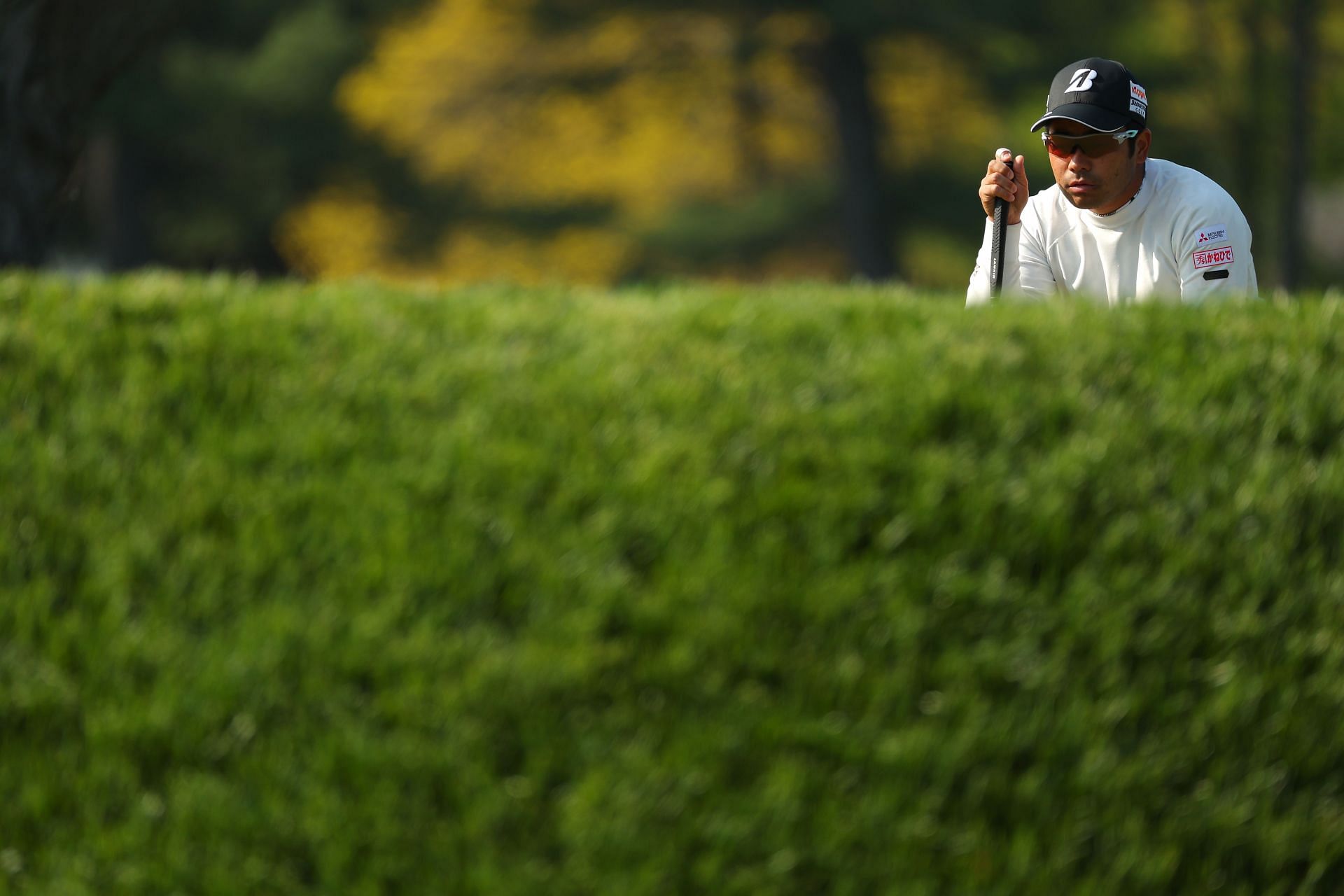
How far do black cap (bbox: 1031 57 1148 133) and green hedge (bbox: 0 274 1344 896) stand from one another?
197 centimetres

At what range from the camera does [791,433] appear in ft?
10.6

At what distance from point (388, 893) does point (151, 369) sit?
1.20 meters

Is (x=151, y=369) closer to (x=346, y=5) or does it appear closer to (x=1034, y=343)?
(x=1034, y=343)

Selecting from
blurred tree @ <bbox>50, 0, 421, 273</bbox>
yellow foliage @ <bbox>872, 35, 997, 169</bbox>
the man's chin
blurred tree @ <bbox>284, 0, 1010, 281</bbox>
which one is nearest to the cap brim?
the man's chin

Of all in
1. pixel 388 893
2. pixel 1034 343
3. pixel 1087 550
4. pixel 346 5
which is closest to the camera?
pixel 388 893

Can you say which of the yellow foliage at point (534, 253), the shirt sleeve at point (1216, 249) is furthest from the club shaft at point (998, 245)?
the yellow foliage at point (534, 253)

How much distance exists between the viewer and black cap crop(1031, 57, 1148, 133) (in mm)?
5148

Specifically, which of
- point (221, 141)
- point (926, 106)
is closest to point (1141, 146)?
point (221, 141)

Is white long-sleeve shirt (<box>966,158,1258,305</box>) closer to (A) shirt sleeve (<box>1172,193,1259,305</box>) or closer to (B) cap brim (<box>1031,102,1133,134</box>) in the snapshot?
(A) shirt sleeve (<box>1172,193,1259,305</box>)

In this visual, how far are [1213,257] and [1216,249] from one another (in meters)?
0.03

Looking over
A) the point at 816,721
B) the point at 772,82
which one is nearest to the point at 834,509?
the point at 816,721

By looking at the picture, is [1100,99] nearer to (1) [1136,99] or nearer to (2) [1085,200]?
(1) [1136,99]

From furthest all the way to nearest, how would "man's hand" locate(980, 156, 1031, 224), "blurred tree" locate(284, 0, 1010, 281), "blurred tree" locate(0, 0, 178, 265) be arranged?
1. "blurred tree" locate(284, 0, 1010, 281)
2. "blurred tree" locate(0, 0, 178, 265)
3. "man's hand" locate(980, 156, 1031, 224)

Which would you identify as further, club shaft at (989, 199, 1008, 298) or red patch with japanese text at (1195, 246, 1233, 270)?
club shaft at (989, 199, 1008, 298)
